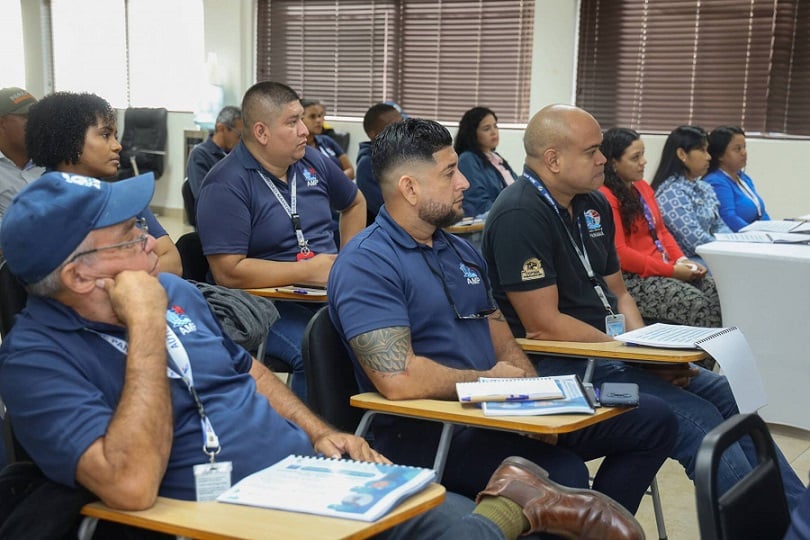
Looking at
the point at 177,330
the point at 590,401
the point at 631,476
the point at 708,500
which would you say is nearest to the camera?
the point at 708,500

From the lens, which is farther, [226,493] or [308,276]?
[308,276]

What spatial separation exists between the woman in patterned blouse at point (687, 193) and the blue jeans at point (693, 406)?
2347 mm

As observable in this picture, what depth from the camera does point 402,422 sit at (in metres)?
2.18

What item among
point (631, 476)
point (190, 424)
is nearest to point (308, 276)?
point (631, 476)

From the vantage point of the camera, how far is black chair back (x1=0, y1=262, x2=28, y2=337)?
2109mm

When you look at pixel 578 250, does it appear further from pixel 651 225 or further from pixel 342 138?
pixel 342 138

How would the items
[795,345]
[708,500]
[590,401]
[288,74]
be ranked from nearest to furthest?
[708,500] < [590,401] < [795,345] < [288,74]

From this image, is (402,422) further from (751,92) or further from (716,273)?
(751,92)

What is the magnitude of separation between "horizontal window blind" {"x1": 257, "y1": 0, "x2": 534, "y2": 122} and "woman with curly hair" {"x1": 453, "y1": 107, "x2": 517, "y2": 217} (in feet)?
7.12

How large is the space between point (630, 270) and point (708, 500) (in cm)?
318

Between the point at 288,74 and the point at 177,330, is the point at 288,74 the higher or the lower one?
the higher one

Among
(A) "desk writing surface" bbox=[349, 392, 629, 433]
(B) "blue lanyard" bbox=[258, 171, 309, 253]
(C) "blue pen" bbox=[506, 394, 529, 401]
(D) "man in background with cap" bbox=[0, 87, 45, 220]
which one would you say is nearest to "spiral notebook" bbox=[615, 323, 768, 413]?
(A) "desk writing surface" bbox=[349, 392, 629, 433]

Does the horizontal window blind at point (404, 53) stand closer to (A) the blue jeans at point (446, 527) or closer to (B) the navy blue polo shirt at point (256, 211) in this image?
(B) the navy blue polo shirt at point (256, 211)

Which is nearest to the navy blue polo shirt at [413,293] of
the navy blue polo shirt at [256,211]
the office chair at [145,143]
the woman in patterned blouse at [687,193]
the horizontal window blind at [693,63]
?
the navy blue polo shirt at [256,211]
